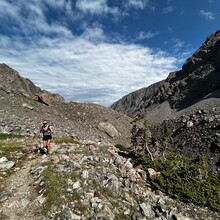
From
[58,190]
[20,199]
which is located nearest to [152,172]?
[58,190]

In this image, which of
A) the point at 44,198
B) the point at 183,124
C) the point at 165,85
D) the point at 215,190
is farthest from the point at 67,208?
the point at 165,85

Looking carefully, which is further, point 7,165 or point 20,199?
point 7,165

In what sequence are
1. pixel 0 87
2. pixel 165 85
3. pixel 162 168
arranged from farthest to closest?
pixel 165 85 → pixel 0 87 → pixel 162 168

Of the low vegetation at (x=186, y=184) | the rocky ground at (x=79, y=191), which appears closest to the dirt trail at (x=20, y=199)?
the rocky ground at (x=79, y=191)

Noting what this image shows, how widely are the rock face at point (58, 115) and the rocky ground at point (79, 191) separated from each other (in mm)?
21041

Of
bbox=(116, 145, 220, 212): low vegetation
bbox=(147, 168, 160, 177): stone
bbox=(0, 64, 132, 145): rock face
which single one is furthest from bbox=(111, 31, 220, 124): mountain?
bbox=(147, 168, 160, 177): stone

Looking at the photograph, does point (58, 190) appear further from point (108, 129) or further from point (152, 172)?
point (108, 129)

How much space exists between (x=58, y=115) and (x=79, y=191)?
146ft

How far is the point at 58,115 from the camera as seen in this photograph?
57656 mm

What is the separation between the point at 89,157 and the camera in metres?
19.7

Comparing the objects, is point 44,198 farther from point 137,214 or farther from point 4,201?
point 137,214

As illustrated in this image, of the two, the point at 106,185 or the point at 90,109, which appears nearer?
the point at 106,185

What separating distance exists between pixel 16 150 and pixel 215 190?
18851mm

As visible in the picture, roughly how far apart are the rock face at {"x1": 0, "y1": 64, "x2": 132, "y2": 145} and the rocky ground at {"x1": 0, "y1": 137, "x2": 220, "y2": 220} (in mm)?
21041
